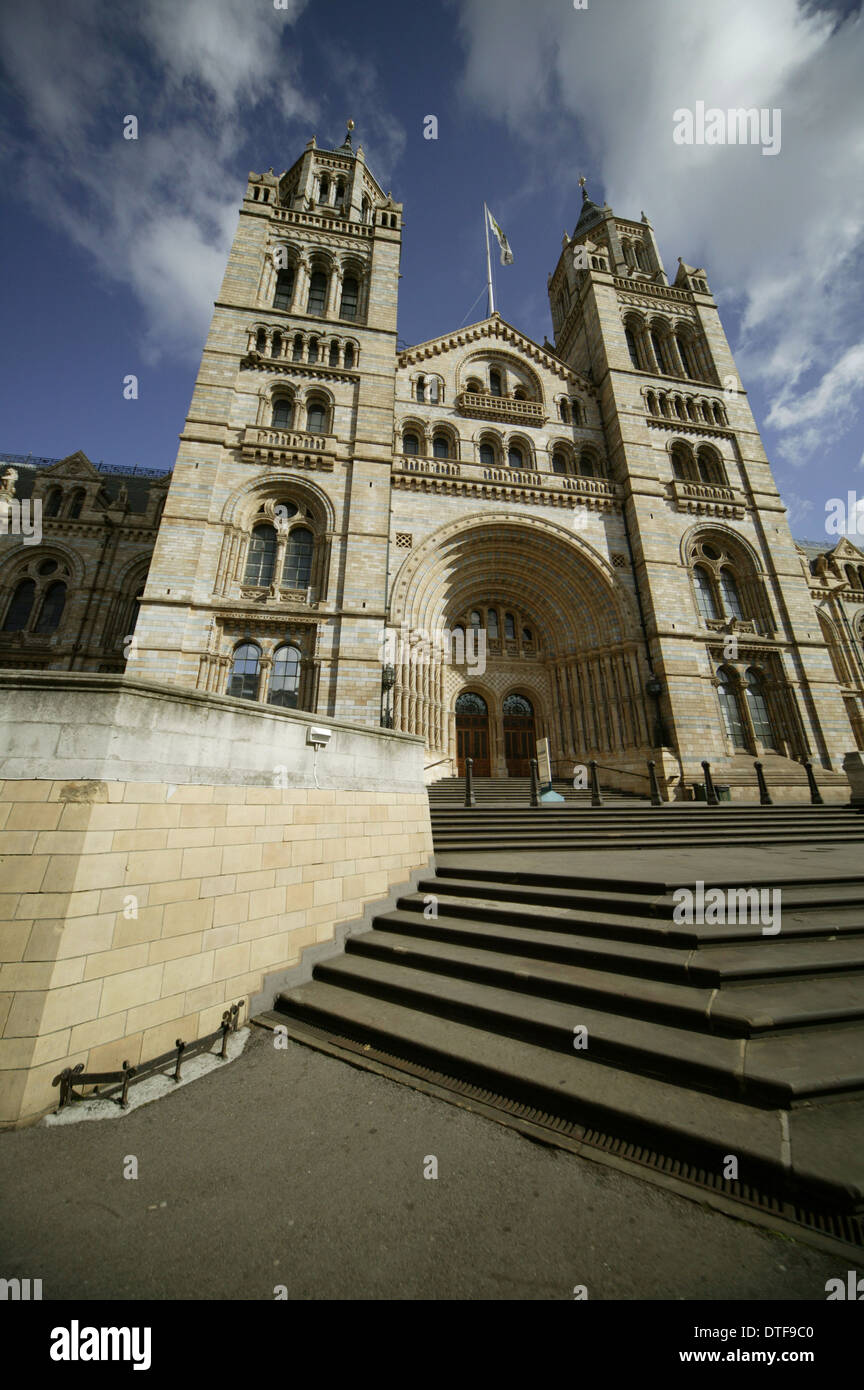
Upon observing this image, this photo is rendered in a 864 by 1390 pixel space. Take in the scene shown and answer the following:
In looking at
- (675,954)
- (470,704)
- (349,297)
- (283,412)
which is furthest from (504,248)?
(675,954)

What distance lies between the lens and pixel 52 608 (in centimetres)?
1880

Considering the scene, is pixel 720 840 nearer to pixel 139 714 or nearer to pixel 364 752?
pixel 364 752

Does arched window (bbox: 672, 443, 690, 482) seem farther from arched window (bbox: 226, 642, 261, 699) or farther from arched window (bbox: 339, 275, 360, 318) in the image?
arched window (bbox: 226, 642, 261, 699)

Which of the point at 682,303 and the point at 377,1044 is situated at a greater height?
the point at 682,303

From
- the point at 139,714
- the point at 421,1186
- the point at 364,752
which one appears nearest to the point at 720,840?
the point at 364,752

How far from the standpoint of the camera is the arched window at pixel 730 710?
1547 cm

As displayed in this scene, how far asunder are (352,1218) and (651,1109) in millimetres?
1674

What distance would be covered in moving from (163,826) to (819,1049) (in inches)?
191

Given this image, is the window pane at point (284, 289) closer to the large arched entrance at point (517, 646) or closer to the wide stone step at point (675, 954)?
the large arched entrance at point (517, 646)

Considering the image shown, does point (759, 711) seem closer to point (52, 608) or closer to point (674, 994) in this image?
point (674, 994)

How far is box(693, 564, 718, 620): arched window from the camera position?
1684 cm

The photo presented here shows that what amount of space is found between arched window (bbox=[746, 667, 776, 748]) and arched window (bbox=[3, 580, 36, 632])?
1085 inches

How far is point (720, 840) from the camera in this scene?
8469 mm
